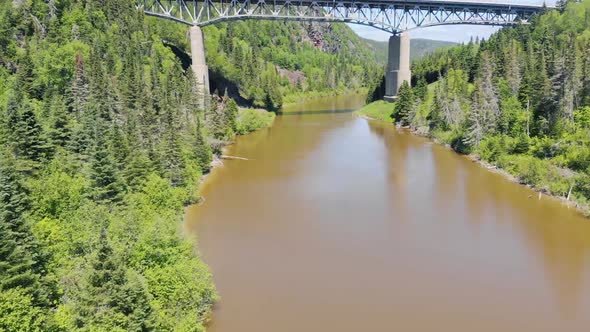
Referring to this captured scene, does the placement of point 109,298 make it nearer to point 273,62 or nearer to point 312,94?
point 312,94

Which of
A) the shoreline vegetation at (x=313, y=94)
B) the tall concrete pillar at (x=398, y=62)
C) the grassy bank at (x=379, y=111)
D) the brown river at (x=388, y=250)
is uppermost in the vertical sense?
the tall concrete pillar at (x=398, y=62)

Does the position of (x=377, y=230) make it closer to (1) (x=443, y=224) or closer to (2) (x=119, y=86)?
(1) (x=443, y=224)

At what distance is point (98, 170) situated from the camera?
25.5 meters

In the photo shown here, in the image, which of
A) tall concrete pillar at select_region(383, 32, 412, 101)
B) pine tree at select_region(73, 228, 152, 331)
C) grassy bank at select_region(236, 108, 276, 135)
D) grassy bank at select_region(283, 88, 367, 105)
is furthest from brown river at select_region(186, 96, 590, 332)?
grassy bank at select_region(283, 88, 367, 105)

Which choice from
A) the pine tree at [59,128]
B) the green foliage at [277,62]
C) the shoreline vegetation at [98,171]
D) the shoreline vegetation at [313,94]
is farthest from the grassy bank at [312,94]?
the pine tree at [59,128]

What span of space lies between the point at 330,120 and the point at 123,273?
6958 cm

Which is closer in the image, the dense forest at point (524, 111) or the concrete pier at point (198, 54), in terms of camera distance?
the dense forest at point (524, 111)

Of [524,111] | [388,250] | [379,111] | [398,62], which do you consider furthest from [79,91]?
[398,62]

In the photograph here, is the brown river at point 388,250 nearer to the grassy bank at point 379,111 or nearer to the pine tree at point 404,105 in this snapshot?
the pine tree at point 404,105

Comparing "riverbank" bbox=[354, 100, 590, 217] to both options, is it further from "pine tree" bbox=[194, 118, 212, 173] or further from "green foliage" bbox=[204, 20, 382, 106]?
"green foliage" bbox=[204, 20, 382, 106]

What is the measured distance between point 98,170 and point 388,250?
16.1m

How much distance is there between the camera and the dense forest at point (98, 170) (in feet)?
49.5

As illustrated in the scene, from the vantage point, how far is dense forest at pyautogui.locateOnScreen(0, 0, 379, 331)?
15.1 meters

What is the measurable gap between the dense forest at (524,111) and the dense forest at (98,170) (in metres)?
25.9
